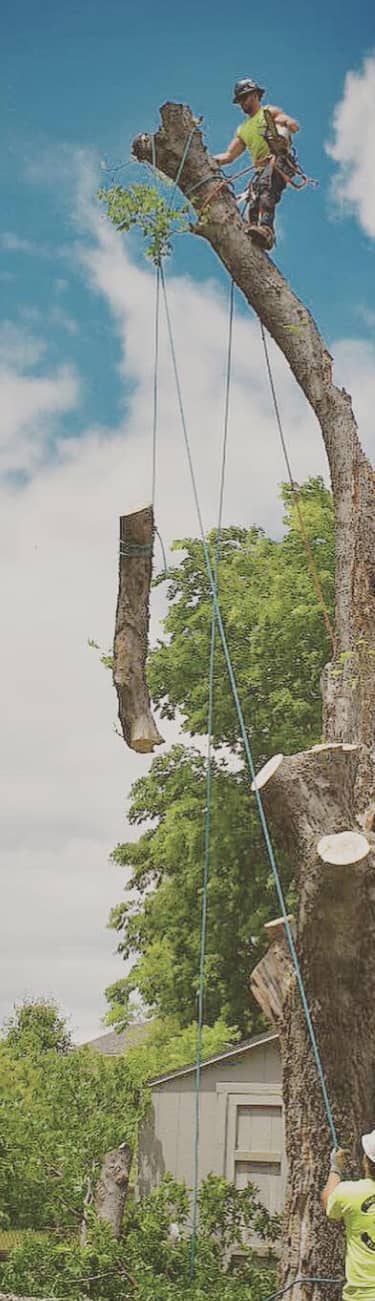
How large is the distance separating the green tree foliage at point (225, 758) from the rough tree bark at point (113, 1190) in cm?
596

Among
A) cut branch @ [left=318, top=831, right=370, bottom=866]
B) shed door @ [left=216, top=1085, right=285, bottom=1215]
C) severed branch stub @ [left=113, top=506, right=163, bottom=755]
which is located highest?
severed branch stub @ [left=113, top=506, right=163, bottom=755]

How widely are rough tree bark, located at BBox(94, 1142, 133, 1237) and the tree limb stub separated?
3.62 meters

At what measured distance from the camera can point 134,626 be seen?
670cm

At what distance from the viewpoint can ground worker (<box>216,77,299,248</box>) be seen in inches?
311

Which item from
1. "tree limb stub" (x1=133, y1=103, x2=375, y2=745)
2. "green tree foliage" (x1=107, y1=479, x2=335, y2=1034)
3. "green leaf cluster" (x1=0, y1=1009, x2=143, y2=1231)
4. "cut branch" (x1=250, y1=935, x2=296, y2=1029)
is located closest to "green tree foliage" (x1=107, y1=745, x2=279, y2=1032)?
"green tree foliage" (x1=107, y1=479, x2=335, y2=1034)

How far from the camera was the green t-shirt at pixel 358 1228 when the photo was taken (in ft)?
14.7

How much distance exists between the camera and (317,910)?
187 inches

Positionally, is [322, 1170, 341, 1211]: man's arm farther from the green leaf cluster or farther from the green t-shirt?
the green leaf cluster

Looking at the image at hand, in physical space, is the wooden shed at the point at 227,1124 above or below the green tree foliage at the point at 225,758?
below

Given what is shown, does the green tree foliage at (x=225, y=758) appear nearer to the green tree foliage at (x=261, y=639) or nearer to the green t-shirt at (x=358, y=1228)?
the green tree foliage at (x=261, y=639)

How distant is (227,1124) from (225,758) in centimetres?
648

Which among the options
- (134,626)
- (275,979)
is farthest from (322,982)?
(134,626)

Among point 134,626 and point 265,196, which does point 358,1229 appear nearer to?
point 134,626

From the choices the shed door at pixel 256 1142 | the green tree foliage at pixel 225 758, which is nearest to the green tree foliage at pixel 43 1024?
the green tree foliage at pixel 225 758
